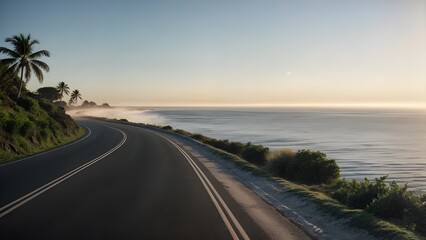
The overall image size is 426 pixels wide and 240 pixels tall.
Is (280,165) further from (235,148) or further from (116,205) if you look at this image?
(235,148)

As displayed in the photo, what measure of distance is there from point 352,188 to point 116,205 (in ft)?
25.6

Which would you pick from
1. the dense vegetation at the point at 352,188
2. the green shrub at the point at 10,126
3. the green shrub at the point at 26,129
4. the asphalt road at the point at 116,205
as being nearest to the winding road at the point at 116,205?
the asphalt road at the point at 116,205

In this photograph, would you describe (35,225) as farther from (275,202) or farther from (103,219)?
(275,202)

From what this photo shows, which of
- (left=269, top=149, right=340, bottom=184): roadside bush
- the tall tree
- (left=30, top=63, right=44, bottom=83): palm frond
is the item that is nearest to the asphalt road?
(left=269, top=149, right=340, bottom=184): roadside bush

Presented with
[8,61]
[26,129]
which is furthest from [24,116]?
[8,61]

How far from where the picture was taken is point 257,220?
340 inches

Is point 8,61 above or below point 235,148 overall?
above

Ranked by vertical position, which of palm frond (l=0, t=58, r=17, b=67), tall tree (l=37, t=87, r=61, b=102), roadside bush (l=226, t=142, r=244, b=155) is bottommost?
roadside bush (l=226, t=142, r=244, b=155)

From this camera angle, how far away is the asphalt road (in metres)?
7.33

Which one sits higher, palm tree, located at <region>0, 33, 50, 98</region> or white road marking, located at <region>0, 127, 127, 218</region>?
palm tree, located at <region>0, 33, 50, 98</region>

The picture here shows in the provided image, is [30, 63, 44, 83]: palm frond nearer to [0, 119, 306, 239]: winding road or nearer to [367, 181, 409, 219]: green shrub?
[0, 119, 306, 239]: winding road

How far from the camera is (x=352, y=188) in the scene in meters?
12.6

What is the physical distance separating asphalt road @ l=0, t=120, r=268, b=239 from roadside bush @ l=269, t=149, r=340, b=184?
4.09m

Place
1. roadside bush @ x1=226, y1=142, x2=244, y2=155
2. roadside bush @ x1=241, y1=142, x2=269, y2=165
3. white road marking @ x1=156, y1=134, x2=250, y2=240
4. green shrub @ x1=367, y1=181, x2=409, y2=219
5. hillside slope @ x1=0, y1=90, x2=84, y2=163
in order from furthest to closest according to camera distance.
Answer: roadside bush @ x1=226, y1=142, x2=244, y2=155, roadside bush @ x1=241, y1=142, x2=269, y2=165, hillside slope @ x1=0, y1=90, x2=84, y2=163, green shrub @ x1=367, y1=181, x2=409, y2=219, white road marking @ x1=156, y1=134, x2=250, y2=240
